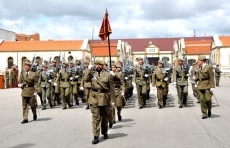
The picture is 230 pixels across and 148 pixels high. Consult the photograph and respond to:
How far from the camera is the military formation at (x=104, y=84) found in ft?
25.9

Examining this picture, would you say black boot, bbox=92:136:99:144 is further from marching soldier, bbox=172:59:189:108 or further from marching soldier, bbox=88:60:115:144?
marching soldier, bbox=172:59:189:108

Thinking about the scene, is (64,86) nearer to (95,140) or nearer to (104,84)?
(104,84)

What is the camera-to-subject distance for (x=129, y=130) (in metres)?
8.98

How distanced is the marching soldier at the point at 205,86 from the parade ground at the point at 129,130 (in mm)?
359

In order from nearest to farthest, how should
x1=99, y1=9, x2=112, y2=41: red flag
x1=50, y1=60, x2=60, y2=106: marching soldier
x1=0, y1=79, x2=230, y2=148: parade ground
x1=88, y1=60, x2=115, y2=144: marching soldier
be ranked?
x1=0, y1=79, x2=230, y2=148: parade ground → x1=88, y1=60, x2=115, y2=144: marching soldier → x1=99, y1=9, x2=112, y2=41: red flag → x1=50, y1=60, x2=60, y2=106: marching soldier

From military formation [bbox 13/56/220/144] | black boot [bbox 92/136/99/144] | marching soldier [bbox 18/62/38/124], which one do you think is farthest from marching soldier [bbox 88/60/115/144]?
marching soldier [bbox 18/62/38/124]

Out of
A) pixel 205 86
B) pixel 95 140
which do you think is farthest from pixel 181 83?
pixel 95 140

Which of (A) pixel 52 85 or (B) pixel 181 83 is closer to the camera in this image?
(B) pixel 181 83

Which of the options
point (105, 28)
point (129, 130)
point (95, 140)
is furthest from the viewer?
point (105, 28)

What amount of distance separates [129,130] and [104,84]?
1704 millimetres

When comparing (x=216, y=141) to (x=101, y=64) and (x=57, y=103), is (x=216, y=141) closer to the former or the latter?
(x=101, y=64)

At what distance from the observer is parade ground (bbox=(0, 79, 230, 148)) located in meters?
7.45

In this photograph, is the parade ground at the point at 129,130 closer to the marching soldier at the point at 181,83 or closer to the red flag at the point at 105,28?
the marching soldier at the point at 181,83

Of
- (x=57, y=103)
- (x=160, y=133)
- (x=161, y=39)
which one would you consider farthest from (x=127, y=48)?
(x=160, y=133)
